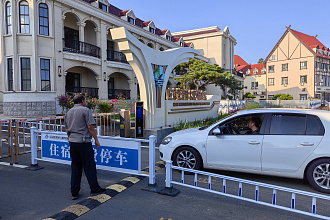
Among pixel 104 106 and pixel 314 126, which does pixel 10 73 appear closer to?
pixel 104 106

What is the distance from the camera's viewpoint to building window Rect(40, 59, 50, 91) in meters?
17.2

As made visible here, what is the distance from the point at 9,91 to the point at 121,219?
16.9 metres

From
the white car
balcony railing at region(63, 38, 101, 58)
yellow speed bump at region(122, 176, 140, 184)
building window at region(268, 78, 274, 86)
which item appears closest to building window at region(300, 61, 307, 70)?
building window at region(268, 78, 274, 86)

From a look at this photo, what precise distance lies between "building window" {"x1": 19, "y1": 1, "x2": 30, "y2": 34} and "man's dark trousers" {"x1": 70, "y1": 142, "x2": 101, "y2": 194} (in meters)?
15.9

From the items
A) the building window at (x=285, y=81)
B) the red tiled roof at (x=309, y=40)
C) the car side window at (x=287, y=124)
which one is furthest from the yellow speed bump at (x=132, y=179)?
the red tiled roof at (x=309, y=40)

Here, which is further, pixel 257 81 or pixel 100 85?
pixel 257 81

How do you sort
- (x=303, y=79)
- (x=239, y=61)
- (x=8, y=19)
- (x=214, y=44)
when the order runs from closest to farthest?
(x=8, y=19) < (x=214, y=44) < (x=303, y=79) < (x=239, y=61)

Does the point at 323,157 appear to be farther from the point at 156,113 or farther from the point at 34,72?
the point at 34,72

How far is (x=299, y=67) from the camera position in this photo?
1790 inches

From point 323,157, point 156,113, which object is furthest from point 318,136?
point 156,113

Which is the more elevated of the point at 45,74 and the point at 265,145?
the point at 45,74

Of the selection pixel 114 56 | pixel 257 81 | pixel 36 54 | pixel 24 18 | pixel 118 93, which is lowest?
pixel 118 93

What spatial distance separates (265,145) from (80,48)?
714 inches

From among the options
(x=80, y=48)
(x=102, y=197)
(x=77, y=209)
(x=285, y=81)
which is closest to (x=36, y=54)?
(x=80, y=48)
